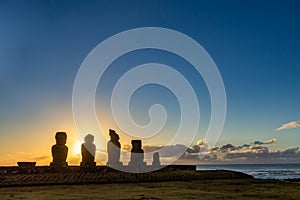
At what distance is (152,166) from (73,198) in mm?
60887

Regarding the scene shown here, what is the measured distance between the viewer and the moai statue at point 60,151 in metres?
97.4

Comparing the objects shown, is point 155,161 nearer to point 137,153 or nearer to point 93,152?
point 137,153

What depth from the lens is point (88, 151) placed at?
102 m

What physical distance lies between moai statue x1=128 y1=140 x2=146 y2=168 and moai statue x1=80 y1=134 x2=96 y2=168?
964 centimetres

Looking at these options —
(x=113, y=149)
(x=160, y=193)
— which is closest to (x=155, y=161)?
(x=113, y=149)

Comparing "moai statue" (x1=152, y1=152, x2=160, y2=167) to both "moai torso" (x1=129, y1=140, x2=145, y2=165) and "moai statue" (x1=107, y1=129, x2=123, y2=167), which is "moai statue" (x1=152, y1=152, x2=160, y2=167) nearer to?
"moai torso" (x1=129, y1=140, x2=145, y2=165)

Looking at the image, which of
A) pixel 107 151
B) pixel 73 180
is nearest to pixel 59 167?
pixel 107 151

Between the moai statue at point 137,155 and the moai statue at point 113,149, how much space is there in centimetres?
360

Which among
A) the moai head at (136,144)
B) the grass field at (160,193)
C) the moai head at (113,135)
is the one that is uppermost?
the moai head at (113,135)

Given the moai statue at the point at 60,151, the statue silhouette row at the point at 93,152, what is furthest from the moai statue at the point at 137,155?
the moai statue at the point at 60,151

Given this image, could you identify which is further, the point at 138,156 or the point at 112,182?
the point at 138,156

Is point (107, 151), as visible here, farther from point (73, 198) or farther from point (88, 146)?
point (73, 198)

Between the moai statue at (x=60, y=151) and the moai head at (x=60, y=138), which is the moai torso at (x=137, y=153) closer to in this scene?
the moai statue at (x=60, y=151)

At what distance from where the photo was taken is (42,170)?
272 ft
